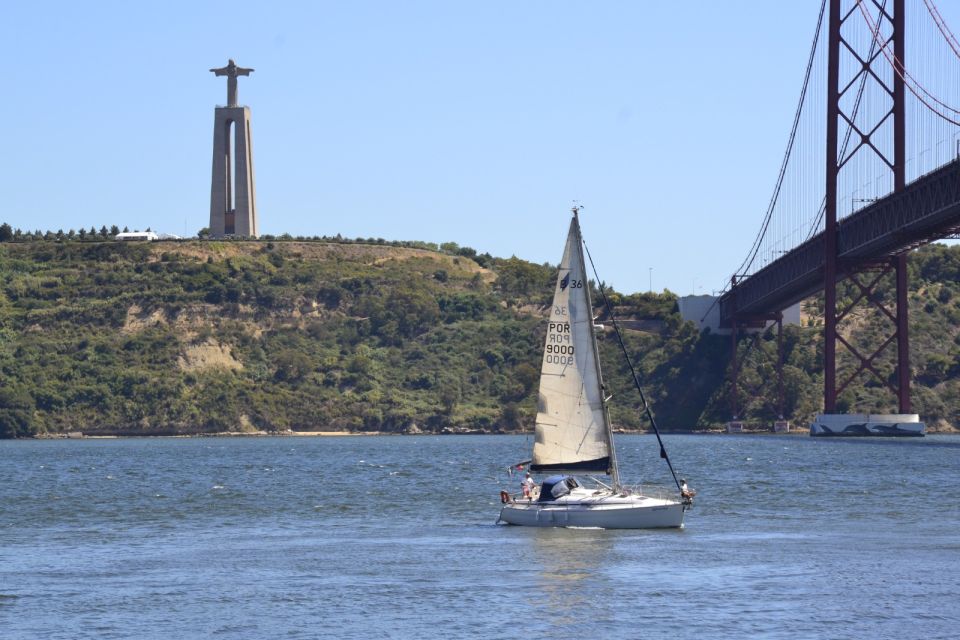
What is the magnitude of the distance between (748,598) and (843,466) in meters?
47.5

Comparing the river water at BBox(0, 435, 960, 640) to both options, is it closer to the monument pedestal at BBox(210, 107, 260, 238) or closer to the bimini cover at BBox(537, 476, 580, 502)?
the bimini cover at BBox(537, 476, 580, 502)

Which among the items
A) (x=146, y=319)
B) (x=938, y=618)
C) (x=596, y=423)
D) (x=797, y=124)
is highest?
(x=797, y=124)

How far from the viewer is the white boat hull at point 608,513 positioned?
44812mm

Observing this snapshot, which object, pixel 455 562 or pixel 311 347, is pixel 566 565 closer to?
pixel 455 562

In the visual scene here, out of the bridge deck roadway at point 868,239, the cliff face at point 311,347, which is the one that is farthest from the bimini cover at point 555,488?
the cliff face at point 311,347

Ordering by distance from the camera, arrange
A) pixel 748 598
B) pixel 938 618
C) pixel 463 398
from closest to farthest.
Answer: pixel 938 618 < pixel 748 598 < pixel 463 398

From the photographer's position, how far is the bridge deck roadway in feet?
292

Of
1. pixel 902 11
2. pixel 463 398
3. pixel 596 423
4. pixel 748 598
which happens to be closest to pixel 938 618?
pixel 748 598

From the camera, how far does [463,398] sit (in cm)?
15112

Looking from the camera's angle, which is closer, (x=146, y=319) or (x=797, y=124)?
(x=797, y=124)

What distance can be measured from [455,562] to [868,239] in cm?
6974

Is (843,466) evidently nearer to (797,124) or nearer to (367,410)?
(797,124)

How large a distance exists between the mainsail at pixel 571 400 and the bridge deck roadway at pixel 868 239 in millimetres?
45332

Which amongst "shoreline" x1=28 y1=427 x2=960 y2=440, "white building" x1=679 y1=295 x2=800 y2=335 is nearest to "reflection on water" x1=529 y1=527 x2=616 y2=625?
"shoreline" x1=28 y1=427 x2=960 y2=440
